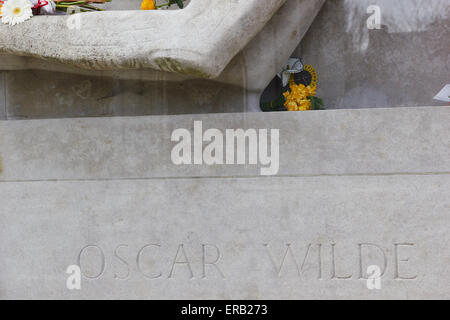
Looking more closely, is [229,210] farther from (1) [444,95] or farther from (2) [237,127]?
(1) [444,95]

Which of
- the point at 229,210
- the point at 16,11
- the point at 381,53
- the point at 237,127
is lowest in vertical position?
the point at 229,210

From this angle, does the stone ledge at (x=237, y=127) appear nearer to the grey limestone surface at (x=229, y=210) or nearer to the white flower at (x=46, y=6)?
the grey limestone surface at (x=229, y=210)

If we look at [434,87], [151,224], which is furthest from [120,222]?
[434,87]

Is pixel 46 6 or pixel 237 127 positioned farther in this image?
pixel 46 6

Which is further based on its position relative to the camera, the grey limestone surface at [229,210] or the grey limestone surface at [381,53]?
the grey limestone surface at [381,53]

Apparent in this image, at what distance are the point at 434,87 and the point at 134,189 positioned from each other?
241 centimetres

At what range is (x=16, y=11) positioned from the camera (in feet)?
12.1

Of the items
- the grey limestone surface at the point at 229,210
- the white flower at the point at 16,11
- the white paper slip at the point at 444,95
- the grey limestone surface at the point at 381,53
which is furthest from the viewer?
the grey limestone surface at the point at 381,53

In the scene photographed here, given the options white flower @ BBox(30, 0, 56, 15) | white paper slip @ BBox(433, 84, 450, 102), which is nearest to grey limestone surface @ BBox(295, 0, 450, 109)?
white paper slip @ BBox(433, 84, 450, 102)

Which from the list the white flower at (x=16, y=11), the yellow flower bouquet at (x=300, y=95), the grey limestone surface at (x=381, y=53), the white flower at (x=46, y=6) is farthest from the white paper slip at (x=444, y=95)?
the white flower at (x=16, y=11)

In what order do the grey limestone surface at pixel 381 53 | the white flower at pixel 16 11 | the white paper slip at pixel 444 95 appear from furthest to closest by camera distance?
the grey limestone surface at pixel 381 53 → the white paper slip at pixel 444 95 → the white flower at pixel 16 11

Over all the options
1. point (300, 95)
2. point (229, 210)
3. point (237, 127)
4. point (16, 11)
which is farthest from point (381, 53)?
point (16, 11)

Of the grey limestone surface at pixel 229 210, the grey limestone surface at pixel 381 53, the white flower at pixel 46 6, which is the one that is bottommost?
the grey limestone surface at pixel 229 210

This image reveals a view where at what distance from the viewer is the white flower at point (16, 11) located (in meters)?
3.68
